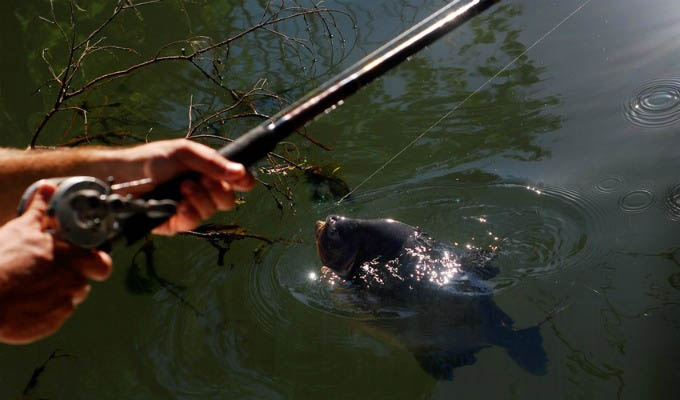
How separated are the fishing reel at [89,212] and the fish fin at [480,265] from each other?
11.1ft

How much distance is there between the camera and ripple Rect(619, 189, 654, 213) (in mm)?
5137

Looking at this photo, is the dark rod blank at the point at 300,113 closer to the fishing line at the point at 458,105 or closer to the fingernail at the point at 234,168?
the fingernail at the point at 234,168

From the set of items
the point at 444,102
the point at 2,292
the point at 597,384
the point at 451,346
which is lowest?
the point at 597,384

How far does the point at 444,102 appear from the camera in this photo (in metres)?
6.58

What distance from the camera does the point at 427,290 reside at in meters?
4.87

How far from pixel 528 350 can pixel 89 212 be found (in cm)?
327

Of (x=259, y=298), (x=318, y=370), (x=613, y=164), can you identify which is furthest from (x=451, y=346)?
(x=613, y=164)

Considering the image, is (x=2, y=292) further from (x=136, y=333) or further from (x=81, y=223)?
(x=136, y=333)

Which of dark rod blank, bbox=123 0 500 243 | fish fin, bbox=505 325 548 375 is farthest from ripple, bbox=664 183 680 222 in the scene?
dark rod blank, bbox=123 0 500 243

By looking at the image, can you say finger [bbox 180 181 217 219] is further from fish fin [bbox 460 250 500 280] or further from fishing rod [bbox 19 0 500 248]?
fish fin [bbox 460 250 500 280]

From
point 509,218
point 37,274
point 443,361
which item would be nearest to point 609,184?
point 509,218

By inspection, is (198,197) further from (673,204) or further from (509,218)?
(673,204)

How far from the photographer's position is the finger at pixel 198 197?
8.01 feet

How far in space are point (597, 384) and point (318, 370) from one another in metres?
1.82
